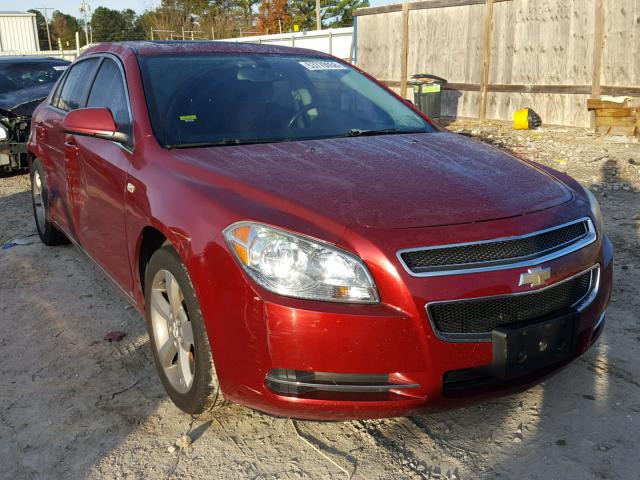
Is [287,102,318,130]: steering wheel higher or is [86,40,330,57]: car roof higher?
[86,40,330,57]: car roof

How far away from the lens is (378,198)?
8.29 feet

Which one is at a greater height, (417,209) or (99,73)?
(99,73)

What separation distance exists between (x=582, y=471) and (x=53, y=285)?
3852mm

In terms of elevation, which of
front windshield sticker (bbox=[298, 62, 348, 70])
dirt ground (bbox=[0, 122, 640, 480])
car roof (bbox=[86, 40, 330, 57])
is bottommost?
dirt ground (bbox=[0, 122, 640, 480])

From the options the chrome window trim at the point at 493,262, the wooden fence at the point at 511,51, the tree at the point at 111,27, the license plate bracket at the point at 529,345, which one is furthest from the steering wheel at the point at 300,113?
the tree at the point at 111,27

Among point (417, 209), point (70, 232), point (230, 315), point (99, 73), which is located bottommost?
point (70, 232)

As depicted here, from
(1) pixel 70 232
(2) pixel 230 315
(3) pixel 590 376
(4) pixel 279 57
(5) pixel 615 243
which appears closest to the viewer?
(2) pixel 230 315

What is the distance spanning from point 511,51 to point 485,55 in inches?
26.4

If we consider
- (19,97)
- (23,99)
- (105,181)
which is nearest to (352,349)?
(105,181)

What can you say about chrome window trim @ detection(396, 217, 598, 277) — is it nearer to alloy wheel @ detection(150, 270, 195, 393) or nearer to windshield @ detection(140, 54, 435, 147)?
alloy wheel @ detection(150, 270, 195, 393)

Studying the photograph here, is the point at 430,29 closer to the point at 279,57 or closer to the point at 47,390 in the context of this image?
the point at 279,57

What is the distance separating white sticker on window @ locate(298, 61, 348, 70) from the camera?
404cm

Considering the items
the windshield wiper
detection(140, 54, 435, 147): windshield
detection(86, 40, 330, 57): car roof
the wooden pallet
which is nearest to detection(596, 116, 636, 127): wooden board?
the wooden pallet

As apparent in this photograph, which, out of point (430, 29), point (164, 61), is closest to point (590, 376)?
point (164, 61)
